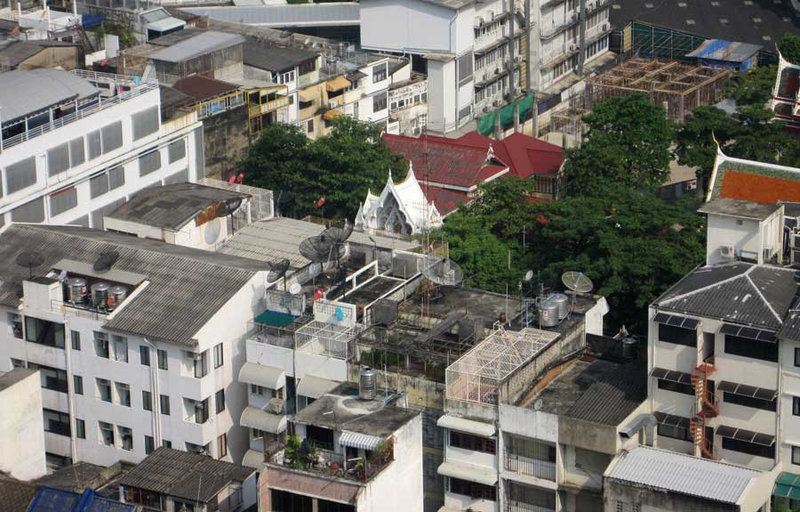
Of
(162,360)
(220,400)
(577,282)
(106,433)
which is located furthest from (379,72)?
(162,360)

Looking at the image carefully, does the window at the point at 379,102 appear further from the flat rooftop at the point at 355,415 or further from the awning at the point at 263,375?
the flat rooftop at the point at 355,415

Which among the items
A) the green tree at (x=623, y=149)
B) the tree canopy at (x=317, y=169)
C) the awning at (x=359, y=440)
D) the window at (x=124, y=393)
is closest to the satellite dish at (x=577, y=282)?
the awning at (x=359, y=440)

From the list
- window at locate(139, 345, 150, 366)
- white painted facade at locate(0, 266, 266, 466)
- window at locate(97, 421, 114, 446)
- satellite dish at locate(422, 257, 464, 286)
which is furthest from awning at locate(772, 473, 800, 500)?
window at locate(97, 421, 114, 446)

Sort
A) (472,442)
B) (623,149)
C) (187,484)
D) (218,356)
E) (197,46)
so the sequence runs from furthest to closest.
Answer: (197,46) < (623,149) < (218,356) < (472,442) < (187,484)

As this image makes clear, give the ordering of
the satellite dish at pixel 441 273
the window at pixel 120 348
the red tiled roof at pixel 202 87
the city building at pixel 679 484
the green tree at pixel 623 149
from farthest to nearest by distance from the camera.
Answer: the green tree at pixel 623 149, the red tiled roof at pixel 202 87, the satellite dish at pixel 441 273, the window at pixel 120 348, the city building at pixel 679 484

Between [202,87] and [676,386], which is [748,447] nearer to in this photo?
[676,386]

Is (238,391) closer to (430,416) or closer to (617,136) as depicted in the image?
(430,416)

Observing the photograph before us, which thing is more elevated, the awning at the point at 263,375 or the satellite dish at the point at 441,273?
the satellite dish at the point at 441,273
